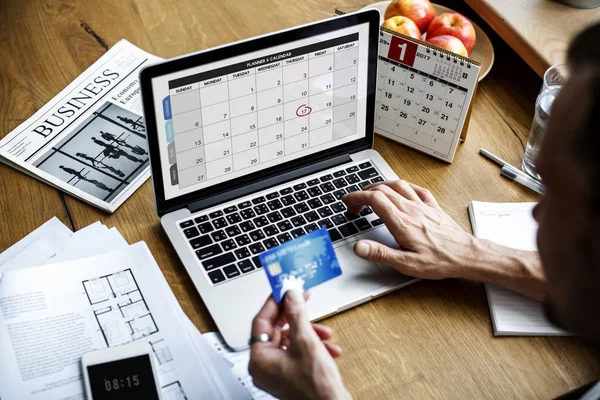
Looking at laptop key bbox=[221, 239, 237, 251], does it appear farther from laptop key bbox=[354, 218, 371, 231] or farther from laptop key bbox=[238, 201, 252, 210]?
laptop key bbox=[354, 218, 371, 231]

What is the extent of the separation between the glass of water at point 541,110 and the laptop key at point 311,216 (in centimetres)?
44

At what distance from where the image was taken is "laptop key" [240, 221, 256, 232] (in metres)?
1.09

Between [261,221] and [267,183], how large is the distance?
3.4 inches

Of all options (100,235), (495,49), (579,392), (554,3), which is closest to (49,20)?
(100,235)

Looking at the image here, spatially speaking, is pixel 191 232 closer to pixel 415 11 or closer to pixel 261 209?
pixel 261 209

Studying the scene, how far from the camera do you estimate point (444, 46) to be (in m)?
1.29

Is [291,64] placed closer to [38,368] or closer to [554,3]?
[38,368]

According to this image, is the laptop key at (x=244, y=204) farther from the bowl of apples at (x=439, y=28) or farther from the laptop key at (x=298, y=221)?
the bowl of apples at (x=439, y=28)

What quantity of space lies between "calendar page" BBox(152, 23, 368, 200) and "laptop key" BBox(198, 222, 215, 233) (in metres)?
0.06

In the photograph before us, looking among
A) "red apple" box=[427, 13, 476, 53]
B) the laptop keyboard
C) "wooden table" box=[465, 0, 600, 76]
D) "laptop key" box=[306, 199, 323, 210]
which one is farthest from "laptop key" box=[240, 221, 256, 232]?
"wooden table" box=[465, 0, 600, 76]

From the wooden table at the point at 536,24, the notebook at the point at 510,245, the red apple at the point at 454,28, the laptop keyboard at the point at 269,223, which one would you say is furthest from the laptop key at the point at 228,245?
the wooden table at the point at 536,24

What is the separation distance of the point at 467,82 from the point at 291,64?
13.1 inches

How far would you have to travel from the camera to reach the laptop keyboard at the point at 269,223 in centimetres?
105

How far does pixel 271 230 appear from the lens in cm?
110
